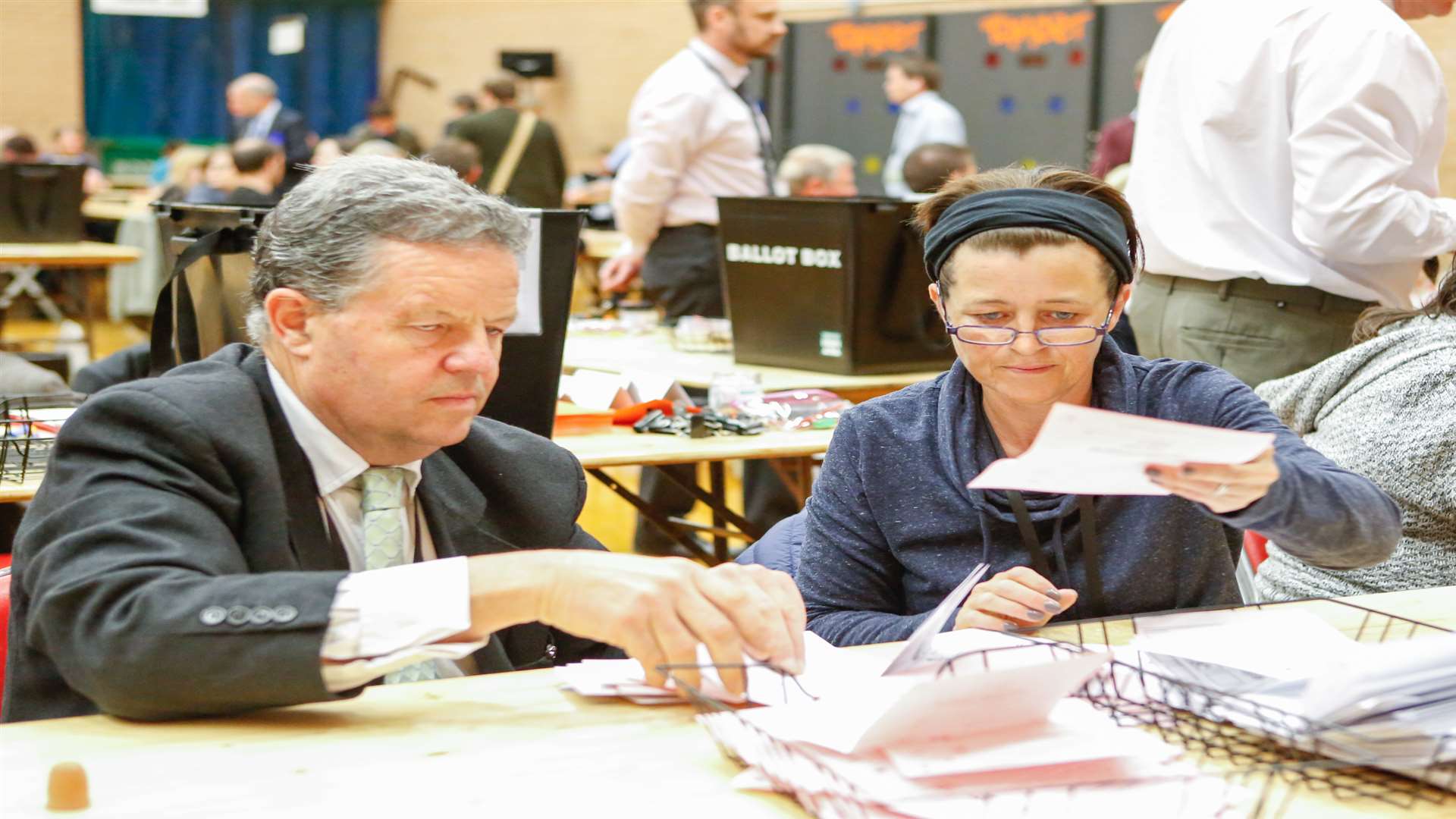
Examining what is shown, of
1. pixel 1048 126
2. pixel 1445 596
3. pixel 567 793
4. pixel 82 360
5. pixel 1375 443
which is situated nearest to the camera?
pixel 567 793

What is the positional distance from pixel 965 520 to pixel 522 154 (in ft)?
24.6

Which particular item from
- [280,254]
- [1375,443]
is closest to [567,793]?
[280,254]

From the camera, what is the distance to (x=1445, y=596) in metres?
1.83

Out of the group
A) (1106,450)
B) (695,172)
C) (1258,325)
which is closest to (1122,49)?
(695,172)

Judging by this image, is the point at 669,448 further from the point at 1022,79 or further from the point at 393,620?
the point at 1022,79

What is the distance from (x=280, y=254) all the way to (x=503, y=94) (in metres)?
8.53

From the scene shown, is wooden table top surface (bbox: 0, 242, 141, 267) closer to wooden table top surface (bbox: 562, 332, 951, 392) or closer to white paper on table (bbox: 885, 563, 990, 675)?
wooden table top surface (bbox: 562, 332, 951, 392)

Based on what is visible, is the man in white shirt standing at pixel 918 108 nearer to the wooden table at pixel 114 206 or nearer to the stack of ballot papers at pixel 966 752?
the wooden table at pixel 114 206

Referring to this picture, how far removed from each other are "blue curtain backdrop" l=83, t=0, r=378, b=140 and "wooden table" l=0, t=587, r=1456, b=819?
602 inches

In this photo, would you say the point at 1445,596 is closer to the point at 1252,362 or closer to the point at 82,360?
the point at 1252,362

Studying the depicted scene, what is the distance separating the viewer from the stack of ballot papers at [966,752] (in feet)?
3.58

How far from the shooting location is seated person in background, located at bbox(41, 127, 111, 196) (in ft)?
40.8

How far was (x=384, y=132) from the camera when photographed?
12.8 meters

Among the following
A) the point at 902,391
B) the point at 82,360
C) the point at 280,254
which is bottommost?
the point at 82,360
